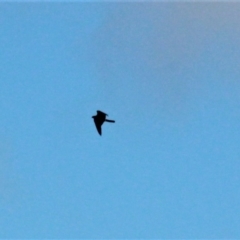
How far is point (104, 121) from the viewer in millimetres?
15930
